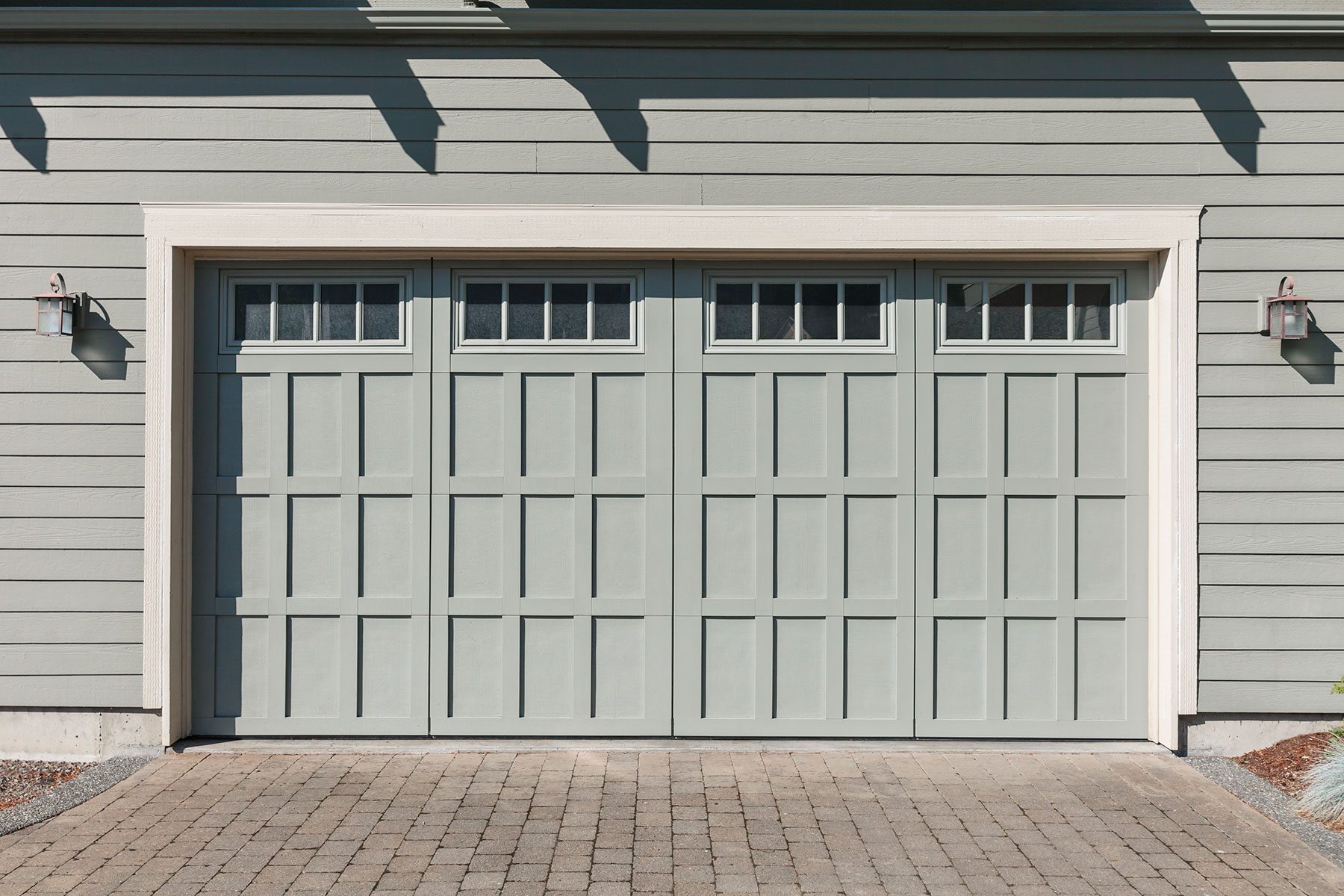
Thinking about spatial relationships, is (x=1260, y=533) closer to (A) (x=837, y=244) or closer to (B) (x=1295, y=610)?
(B) (x=1295, y=610)

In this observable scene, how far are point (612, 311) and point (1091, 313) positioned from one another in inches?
95.8

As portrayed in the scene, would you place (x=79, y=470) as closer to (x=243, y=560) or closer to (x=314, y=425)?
(x=243, y=560)

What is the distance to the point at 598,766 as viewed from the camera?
4.27 metres

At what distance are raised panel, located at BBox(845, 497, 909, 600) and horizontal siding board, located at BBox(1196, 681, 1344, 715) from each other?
160 centimetres

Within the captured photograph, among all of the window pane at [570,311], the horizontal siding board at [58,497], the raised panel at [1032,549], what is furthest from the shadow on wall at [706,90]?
the raised panel at [1032,549]

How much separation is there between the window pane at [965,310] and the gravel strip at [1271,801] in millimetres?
2324

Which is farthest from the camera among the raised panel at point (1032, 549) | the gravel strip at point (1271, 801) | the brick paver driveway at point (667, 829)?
the raised panel at point (1032, 549)

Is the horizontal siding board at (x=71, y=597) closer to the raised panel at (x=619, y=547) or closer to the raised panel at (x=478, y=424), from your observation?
the raised panel at (x=478, y=424)

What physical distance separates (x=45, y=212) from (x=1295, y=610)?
21.1 feet

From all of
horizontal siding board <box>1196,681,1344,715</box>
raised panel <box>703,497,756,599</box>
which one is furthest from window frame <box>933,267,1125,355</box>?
horizontal siding board <box>1196,681,1344,715</box>

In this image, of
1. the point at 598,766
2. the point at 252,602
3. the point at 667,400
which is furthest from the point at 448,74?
the point at 598,766

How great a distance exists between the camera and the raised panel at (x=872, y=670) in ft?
15.0

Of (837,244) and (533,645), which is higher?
(837,244)

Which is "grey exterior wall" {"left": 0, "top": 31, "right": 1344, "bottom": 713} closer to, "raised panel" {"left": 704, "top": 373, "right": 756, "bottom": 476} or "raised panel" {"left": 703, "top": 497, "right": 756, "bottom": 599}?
"raised panel" {"left": 704, "top": 373, "right": 756, "bottom": 476}
